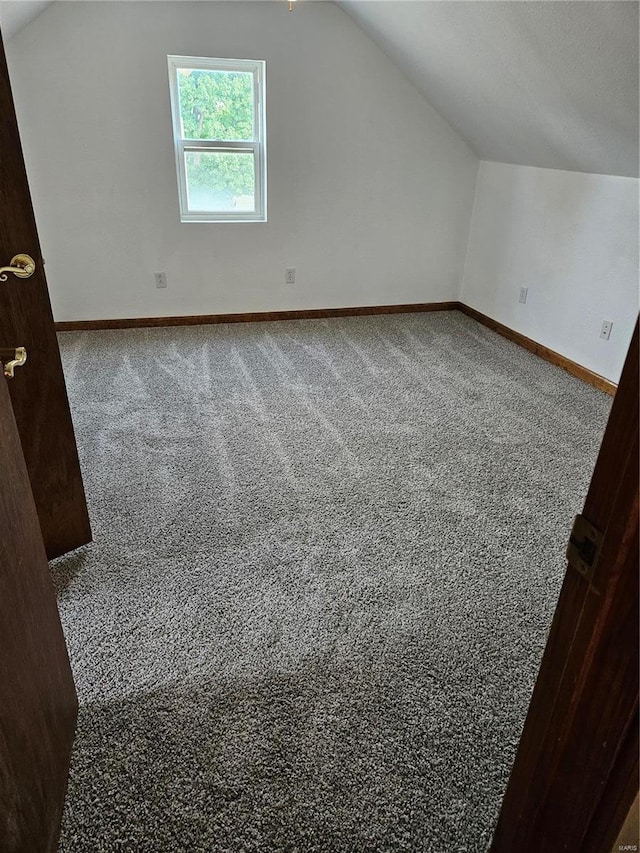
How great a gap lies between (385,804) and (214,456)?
5.24ft

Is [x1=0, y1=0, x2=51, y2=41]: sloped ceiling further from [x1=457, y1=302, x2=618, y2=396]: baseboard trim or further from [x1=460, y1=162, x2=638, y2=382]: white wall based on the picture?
[x1=457, y1=302, x2=618, y2=396]: baseboard trim

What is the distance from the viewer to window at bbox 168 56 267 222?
3.59 m

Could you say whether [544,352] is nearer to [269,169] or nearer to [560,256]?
[560,256]

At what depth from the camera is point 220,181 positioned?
3885mm

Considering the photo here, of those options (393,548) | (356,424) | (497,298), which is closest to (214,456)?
(356,424)

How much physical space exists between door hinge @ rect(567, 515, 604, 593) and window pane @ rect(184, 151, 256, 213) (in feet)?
12.6

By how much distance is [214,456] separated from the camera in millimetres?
2521

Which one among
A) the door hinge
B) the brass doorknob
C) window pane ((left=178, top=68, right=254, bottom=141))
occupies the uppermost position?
window pane ((left=178, top=68, right=254, bottom=141))

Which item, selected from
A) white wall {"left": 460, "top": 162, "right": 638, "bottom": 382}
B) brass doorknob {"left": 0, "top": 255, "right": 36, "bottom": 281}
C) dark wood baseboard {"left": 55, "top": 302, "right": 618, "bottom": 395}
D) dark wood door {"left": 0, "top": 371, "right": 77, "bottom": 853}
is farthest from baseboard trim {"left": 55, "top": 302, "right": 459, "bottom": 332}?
dark wood door {"left": 0, "top": 371, "right": 77, "bottom": 853}

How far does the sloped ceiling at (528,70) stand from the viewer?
2.18 metres

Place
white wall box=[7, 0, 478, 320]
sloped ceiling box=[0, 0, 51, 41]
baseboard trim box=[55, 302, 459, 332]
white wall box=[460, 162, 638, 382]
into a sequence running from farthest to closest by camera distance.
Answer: baseboard trim box=[55, 302, 459, 332], white wall box=[7, 0, 478, 320], white wall box=[460, 162, 638, 382], sloped ceiling box=[0, 0, 51, 41]

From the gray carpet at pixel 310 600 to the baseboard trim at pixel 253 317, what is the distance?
32.0 inches

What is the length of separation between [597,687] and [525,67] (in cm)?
296

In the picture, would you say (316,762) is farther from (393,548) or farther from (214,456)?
(214,456)
